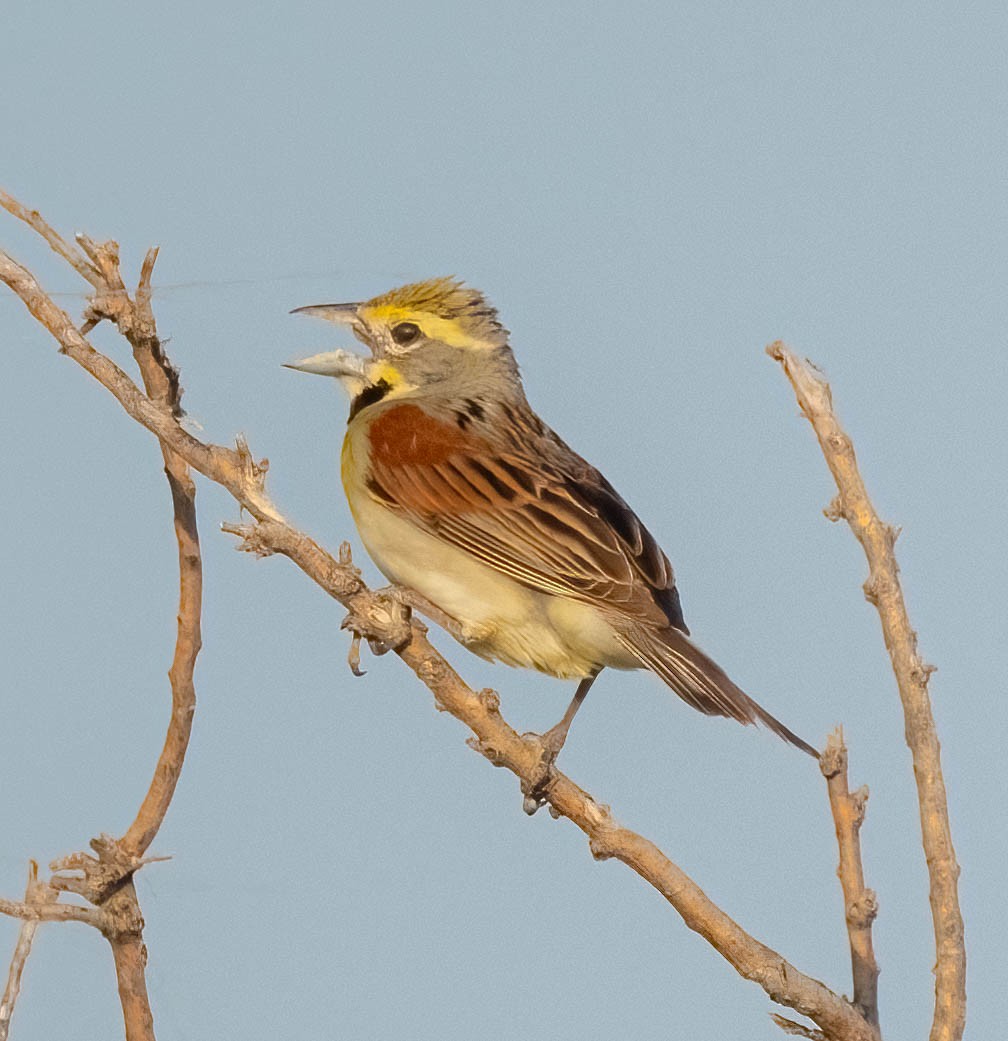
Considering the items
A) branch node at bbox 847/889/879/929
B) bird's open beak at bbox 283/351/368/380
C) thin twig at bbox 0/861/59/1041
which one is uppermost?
bird's open beak at bbox 283/351/368/380

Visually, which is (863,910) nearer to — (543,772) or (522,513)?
(543,772)

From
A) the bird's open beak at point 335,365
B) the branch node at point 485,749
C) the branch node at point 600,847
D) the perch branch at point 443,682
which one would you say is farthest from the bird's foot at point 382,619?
the bird's open beak at point 335,365

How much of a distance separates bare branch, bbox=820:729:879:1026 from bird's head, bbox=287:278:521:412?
10.7 feet

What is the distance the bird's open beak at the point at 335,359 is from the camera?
622 cm

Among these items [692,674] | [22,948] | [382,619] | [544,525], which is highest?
[544,525]

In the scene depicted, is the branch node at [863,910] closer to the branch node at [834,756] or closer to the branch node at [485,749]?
the branch node at [834,756]

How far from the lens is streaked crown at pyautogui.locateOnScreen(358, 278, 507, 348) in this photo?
6598mm

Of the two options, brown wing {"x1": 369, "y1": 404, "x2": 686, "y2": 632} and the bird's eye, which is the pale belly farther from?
the bird's eye

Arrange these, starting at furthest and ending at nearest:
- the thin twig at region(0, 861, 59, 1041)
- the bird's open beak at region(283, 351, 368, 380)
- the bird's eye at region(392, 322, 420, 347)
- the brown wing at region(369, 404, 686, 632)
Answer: the bird's eye at region(392, 322, 420, 347) → the bird's open beak at region(283, 351, 368, 380) → the brown wing at region(369, 404, 686, 632) → the thin twig at region(0, 861, 59, 1041)

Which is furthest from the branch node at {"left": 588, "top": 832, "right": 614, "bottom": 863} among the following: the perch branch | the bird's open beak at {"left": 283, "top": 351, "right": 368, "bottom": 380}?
the bird's open beak at {"left": 283, "top": 351, "right": 368, "bottom": 380}

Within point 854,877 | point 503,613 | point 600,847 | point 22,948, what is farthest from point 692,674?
point 22,948

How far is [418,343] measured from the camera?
660 centimetres

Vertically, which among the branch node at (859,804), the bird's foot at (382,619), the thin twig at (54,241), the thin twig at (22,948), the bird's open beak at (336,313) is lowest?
the thin twig at (22,948)

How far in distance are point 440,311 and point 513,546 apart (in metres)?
1.52
